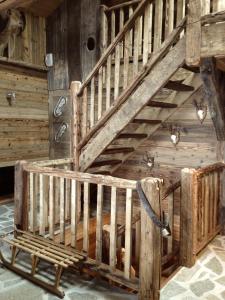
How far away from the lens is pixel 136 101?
170 inches

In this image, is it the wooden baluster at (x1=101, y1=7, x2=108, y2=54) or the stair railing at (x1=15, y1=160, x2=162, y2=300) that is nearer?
the stair railing at (x1=15, y1=160, x2=162, y2=300)

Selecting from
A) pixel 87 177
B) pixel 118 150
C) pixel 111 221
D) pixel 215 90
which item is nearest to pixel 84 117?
pixel 118 150

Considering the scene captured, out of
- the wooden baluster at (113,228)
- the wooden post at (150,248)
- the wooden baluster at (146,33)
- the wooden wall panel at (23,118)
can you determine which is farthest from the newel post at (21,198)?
the wooden wall panel at (23,118)

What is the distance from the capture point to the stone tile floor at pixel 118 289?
3.13m

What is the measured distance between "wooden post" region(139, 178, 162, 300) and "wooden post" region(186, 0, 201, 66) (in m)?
1.70

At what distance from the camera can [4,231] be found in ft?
16.3

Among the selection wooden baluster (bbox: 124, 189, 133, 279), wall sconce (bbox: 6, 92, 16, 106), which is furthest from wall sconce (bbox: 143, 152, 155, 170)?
wall sconce (bbox: 6, 92, 16, 106)

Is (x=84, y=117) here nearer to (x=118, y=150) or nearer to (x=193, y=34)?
(x=118, y=150)

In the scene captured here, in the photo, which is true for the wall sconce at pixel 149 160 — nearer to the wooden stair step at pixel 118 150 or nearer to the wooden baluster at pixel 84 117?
the wooden stair step at pixel 118 150

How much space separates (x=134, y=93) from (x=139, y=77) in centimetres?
25

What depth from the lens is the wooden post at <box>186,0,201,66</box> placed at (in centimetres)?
346

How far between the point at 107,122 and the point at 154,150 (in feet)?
5.34

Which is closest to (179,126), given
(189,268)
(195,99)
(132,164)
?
(195,99)

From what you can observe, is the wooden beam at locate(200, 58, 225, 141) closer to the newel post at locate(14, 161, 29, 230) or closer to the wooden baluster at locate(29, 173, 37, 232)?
the wooden baluster at locate(29, 173, 37, 232)
